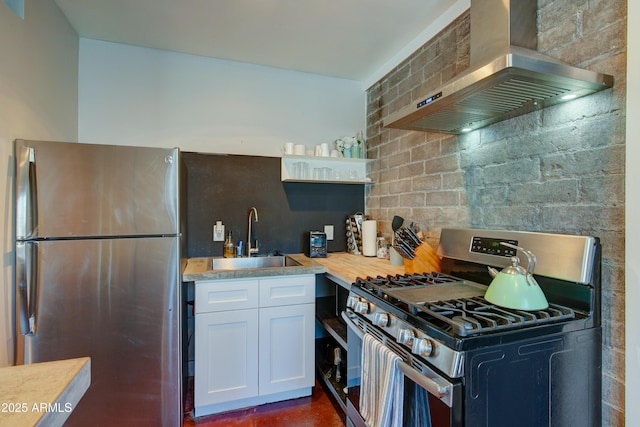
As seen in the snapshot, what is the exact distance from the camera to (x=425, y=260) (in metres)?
1.68

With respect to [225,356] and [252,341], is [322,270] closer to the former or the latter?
[252,341]

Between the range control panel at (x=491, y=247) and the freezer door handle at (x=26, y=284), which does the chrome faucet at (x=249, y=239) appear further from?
the range control panel at (x=491, y=247)

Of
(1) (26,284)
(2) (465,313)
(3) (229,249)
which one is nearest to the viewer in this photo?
(2) (465,313)

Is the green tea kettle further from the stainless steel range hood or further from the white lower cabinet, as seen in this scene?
the white lower cabinet

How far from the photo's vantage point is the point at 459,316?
96 centimetres

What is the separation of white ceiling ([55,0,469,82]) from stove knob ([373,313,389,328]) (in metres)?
1.72

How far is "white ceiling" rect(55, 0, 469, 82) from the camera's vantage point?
5.69 feet

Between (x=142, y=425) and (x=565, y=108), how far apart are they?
255 cm

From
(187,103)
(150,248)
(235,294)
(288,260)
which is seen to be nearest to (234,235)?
(288,260)

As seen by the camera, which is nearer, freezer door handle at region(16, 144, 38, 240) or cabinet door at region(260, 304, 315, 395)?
freezer door handle at region(16, 144, 38, 240)

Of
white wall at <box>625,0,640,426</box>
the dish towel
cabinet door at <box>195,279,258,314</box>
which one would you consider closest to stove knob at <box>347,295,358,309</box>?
the dish towel

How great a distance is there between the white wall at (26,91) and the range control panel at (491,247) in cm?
221

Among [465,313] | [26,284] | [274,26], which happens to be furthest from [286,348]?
[274,26]

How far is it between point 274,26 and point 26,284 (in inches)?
79.2
